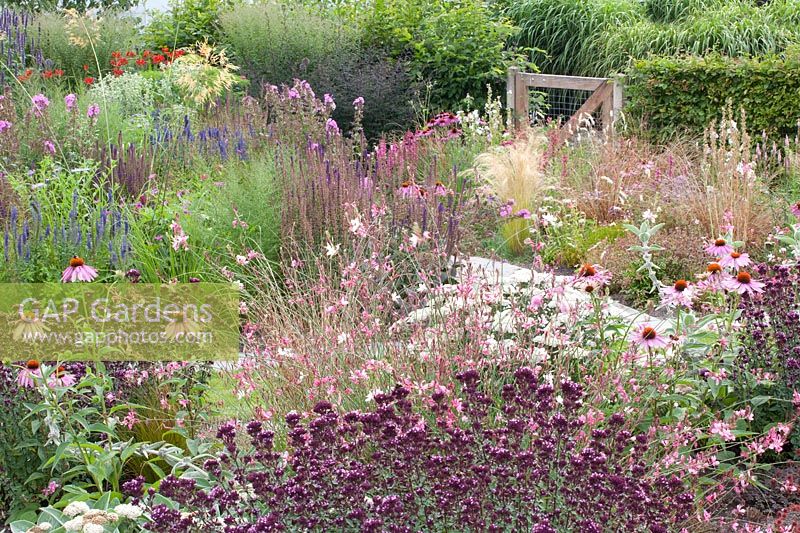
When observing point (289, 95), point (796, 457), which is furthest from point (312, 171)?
point (796, 457)

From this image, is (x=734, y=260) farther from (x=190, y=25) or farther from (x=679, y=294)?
(x=190, y=25)

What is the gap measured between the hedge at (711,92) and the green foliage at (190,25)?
685cm

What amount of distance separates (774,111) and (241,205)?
22.3ft

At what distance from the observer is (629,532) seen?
2.20m

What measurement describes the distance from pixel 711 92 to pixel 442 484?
29.9 ft

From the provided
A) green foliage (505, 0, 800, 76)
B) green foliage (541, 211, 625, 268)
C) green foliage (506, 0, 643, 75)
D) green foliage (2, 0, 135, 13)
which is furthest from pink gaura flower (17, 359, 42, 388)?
green foliage (2, 0, 135, 13)

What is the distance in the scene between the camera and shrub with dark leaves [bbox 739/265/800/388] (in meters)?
3.34

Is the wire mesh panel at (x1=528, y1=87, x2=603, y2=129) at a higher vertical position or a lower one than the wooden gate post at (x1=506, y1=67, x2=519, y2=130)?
lower

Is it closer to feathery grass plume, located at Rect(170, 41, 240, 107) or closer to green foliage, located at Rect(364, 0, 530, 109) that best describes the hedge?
green foliage, located at Rect(364, 0, 530, 109)

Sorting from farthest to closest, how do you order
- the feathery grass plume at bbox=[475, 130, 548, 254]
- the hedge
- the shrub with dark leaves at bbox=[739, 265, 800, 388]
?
the hedge → the feathery grass plume at bbox=[475, 130, 548, 254] → the shrub with dark leaves at bbox=[739, 265, 800, 388]

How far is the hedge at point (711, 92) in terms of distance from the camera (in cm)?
989

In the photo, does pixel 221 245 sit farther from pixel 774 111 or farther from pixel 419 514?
pixel 774 111

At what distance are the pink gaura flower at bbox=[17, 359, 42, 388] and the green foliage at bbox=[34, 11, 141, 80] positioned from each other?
10349 millimetres

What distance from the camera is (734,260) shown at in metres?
3.45
